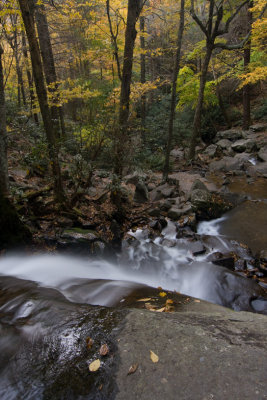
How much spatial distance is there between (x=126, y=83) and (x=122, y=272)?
5.12m

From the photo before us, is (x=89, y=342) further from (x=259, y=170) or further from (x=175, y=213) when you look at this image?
(x=259, y=170)

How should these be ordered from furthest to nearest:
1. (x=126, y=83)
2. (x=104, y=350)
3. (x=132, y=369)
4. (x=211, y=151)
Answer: (x=211, y=151) → (x=126, y=83) → (x=104, y=350) → (x=132, y=369)

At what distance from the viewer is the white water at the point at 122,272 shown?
12.1 ft

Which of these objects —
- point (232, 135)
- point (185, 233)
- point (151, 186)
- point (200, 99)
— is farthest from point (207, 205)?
point (232, 135)

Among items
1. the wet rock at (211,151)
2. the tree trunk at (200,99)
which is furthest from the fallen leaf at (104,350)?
the wet rock at (211,151)

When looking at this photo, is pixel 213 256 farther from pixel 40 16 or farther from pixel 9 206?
pixel 40 16

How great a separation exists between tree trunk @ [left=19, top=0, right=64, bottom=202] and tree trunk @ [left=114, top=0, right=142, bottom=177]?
1.72 meters

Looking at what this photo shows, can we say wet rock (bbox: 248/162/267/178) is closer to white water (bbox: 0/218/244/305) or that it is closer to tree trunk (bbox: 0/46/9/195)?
white water (bbox: 0/218/244/305)

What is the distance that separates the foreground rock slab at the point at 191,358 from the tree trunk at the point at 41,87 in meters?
4.19

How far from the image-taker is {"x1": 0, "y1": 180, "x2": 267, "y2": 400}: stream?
5.70 ft

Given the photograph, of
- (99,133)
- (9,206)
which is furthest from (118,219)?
(9,206)

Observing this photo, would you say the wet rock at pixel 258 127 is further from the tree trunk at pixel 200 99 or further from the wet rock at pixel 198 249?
the wet rock at pixel 198 249

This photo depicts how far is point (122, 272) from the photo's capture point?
516 cm

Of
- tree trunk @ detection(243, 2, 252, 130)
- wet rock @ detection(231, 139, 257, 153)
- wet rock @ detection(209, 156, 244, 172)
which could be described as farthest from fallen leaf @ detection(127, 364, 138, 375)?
tree trunk @ detection(243, 2, 252, 130)
